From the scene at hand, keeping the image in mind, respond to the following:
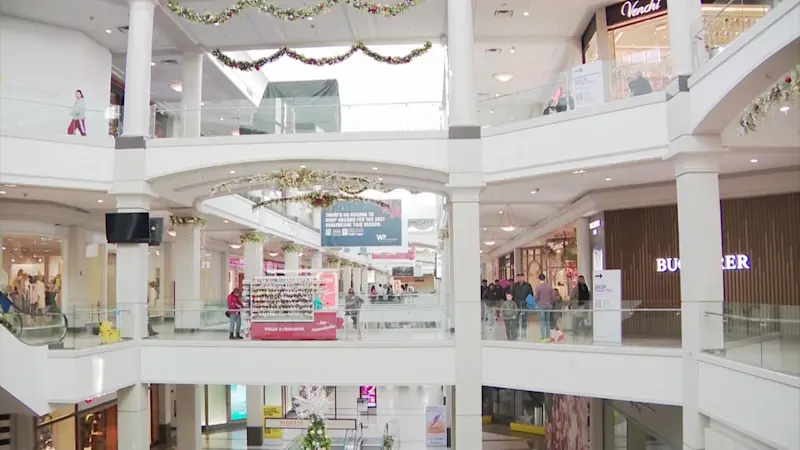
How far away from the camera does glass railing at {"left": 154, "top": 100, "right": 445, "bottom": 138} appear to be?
1359 cm

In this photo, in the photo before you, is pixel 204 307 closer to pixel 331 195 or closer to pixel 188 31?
pixel 331 195

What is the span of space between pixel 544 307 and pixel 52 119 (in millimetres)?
10030

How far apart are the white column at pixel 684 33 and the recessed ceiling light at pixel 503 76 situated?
9983 millimetres

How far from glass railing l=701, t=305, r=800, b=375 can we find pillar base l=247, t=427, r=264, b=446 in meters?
15.8

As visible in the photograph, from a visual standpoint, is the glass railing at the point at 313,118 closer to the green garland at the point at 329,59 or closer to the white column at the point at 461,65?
the white column at the point at 461,65

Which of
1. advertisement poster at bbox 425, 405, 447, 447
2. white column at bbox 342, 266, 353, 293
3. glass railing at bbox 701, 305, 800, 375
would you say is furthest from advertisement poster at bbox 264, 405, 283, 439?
white column at bbox 342, 266, 353, 293

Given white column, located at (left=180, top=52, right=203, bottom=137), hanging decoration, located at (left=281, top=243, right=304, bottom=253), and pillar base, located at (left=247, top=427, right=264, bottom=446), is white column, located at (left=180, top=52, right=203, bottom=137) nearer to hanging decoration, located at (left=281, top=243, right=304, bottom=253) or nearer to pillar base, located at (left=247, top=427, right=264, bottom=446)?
hanging decoration, located at (left=281, top=243, right=304, bottom=253)

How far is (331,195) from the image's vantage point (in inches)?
530

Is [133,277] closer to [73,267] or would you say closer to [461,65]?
[73,267]

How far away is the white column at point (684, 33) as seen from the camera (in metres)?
10.1

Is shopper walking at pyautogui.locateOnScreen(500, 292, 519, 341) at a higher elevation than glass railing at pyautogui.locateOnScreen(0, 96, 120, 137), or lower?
lower

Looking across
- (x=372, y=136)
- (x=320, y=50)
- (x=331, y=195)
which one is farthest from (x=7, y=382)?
(x=320, y=50)

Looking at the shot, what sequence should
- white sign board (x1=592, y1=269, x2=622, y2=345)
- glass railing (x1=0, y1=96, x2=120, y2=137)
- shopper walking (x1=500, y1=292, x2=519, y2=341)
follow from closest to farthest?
white sign board (x1=592, y1=269, x2=622, y2=345)
shopper walking (x1=500, y1=292, x2=519, y2=341)
glass railing (x1=0, y1=96, x2=120, y2=137)

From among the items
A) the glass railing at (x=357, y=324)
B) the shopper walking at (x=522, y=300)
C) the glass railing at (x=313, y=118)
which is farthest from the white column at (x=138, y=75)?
the shopper walking at (x=522, y=300)
